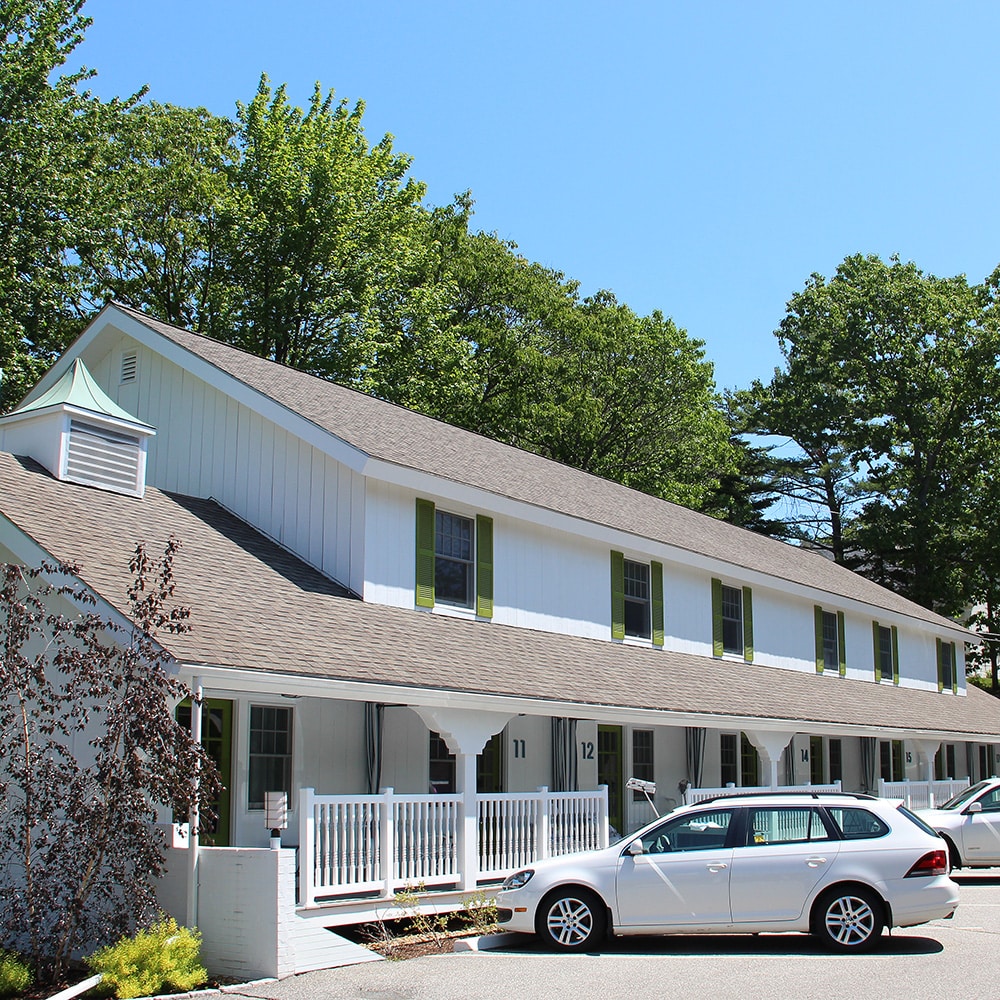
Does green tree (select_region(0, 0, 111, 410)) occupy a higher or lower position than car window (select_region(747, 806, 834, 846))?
higher

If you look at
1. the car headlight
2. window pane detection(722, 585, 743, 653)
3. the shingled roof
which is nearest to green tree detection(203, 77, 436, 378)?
the shingled roof

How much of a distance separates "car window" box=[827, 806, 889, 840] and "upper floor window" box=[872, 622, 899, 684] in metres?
20.3

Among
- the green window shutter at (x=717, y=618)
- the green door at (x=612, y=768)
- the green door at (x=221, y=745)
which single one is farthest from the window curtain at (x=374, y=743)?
the green window shutter at (x=717, y=618)

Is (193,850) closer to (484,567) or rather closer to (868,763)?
(484,567)

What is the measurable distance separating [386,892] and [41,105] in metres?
22.5

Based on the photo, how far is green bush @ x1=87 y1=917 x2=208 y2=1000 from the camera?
1004cm

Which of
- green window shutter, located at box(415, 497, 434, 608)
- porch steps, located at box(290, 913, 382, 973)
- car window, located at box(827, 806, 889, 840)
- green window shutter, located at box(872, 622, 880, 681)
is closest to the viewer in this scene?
porch steps, located at box(290, 913, 382, 973)

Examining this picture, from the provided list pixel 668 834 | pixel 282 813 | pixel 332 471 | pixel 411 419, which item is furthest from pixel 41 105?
pixel 668 834

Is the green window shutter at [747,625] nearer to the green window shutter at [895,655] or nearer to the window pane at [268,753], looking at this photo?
the green window shutter at [895,655]

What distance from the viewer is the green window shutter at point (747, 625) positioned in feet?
83.3

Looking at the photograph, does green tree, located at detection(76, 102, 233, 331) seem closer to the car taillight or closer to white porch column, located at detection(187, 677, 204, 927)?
white porch column, located at detection(187, 677, 204, 927)

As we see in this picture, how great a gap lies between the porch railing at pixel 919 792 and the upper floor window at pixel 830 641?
11.2 ft

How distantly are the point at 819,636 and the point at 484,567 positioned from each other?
13.0m

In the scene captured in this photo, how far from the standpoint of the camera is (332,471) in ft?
56.3
